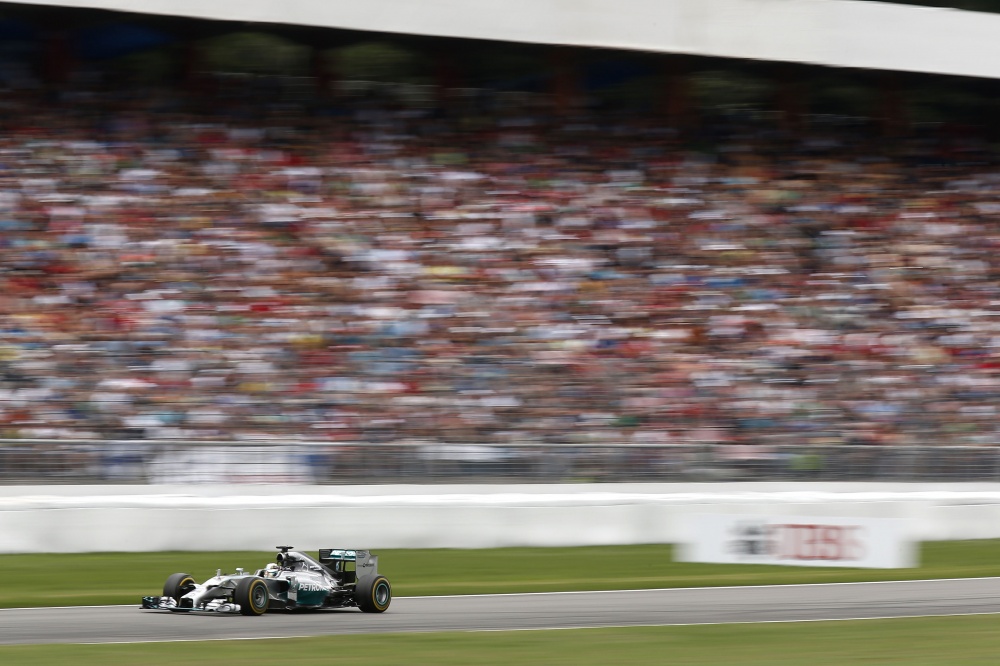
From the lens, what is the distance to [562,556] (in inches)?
478

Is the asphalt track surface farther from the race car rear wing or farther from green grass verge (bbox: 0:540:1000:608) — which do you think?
green grass verge (bbox: 0:540:1000:608)

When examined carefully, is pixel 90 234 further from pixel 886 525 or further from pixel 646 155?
pixel 886 525

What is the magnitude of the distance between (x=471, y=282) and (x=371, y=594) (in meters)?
7.70

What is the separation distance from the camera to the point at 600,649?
7.32 meters

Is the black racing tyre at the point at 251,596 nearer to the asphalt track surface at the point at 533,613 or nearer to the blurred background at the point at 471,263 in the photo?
the asphalt track surface at the point at 533,613

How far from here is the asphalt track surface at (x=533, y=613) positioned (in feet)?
25.4

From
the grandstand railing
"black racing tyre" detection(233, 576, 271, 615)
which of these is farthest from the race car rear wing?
the grandstand railing

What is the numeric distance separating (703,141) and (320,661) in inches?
545

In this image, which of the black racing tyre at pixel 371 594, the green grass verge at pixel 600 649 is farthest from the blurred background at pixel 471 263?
the green grass verge at pixel 600 649

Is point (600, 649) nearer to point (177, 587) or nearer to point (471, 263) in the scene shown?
point (177, 587)

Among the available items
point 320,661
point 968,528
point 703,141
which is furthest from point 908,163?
point 320,661

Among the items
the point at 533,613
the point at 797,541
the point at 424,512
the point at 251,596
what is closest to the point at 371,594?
the point at 251,596

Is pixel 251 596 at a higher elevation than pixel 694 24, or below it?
below

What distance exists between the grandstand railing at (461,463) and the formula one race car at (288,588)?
3609 mm
